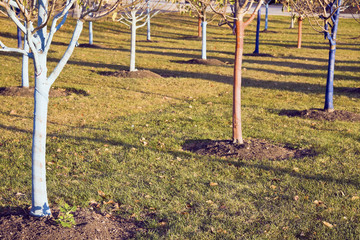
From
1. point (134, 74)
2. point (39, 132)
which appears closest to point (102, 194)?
point (39, 132)

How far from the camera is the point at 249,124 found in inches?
348

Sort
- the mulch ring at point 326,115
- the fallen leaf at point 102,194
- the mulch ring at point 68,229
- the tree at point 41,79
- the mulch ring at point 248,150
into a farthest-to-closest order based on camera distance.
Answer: the mulch ring at point 326,115
the mulch ring at point 248,150
the fallen leaf at point 102,194
the tree at point 41,79
the mulch ring at point 68,229

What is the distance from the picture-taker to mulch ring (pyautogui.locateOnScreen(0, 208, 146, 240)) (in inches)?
160

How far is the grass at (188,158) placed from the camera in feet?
15.8

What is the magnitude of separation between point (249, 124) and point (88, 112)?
3.56 metres

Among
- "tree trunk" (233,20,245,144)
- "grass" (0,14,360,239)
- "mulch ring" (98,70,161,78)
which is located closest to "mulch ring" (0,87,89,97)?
"grass" (0,14,360,239)

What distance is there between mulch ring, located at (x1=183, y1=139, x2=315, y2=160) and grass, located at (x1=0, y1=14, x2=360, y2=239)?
20 cm

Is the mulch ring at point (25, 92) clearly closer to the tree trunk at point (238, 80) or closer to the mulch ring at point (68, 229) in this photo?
the tree trunk at point (238, 80)

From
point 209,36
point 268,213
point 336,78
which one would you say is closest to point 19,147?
point 268,213

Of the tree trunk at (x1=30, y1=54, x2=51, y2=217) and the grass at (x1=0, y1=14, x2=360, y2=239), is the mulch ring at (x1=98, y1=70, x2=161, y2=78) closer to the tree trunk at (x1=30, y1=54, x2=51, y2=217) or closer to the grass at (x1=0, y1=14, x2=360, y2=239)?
the grass at (x1=0, y1=14, x2=360, y2=239)

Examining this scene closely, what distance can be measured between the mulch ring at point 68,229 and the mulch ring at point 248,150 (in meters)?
2.58

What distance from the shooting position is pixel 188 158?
6.73 m

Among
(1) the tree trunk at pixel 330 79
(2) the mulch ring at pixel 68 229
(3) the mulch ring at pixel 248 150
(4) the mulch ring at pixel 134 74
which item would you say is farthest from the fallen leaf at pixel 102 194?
(4) the mulch ring at pixel 134 74

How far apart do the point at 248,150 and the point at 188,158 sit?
985 millimetres
